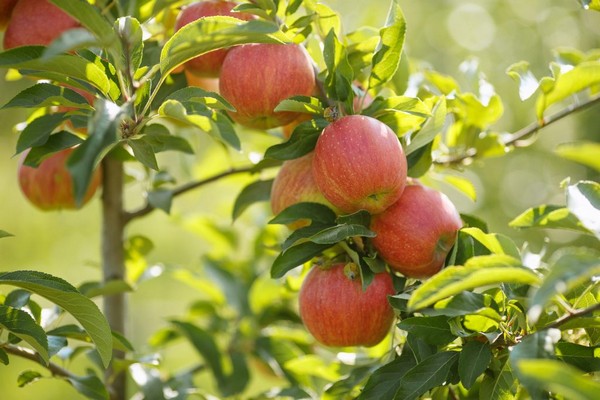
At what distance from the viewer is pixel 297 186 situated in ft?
3.68

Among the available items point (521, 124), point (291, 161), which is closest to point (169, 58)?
point (291, 161)

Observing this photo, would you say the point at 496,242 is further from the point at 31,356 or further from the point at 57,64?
the point at 31,356

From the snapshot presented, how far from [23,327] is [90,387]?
0.21m

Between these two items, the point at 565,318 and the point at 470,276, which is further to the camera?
the point at 565,318

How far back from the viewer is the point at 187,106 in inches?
38.0

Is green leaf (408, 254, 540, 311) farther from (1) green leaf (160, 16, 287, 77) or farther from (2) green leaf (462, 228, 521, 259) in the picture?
(1) green leaf (160, 16, 287, 77)

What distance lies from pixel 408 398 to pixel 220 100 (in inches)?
18.6

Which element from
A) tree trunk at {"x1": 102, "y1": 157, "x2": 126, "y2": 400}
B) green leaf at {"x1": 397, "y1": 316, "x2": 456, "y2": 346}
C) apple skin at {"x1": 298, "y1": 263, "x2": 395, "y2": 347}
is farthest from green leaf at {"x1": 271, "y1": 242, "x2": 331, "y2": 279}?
tree trunk at {"x1": 102, "y1": 157, "x2": 126, "y2": 400}

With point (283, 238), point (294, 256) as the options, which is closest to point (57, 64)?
point (294, 256)

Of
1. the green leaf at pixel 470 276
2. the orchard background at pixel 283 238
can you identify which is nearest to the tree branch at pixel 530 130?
the orchard background at pixel 283 238

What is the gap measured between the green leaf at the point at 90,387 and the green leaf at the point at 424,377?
1.59ft

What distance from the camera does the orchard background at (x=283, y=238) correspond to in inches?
38.6

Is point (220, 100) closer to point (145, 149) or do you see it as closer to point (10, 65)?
point (145, 149)

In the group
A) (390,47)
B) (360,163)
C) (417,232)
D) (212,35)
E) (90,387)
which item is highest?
(212,35)
